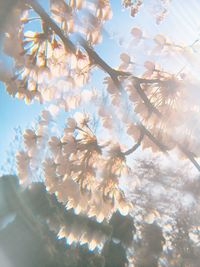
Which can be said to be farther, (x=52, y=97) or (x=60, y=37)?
(x=52, y=97)

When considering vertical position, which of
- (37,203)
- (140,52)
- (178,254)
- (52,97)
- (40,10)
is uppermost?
(37,203)

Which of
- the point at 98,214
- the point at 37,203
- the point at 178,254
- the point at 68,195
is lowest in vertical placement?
the point at 178,254

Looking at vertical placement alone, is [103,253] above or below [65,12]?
below

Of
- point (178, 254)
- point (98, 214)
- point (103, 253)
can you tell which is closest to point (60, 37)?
point (98, 214)

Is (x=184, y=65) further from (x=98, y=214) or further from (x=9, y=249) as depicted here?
(x=9, y=249)

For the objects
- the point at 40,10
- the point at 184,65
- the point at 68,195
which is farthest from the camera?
the point at 68,195

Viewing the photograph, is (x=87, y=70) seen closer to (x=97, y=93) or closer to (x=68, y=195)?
(x=97, y=93)

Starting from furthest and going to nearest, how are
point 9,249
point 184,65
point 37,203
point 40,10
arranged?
point 37,203
point 9,249
point 184,65
point 40,10

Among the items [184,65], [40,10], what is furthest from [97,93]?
[40,10]

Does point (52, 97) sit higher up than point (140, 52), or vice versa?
point (52, 97)
